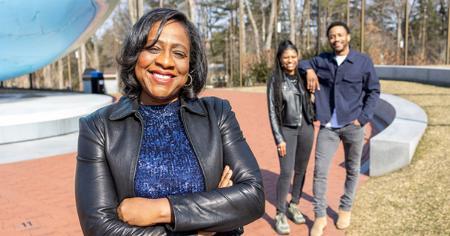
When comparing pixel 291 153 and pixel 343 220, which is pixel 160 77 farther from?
pixel 343 220

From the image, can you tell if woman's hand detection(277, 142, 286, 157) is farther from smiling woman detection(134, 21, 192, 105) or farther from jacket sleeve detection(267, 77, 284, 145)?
smiling woman detection(134, 21, 192, 105)

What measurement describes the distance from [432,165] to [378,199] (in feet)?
3.67

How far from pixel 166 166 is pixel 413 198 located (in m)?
3.64

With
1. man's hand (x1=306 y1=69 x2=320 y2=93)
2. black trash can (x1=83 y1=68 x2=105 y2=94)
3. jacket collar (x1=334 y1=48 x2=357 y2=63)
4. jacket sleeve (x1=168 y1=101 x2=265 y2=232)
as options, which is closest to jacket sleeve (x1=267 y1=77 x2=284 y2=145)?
man's hand (x1=306 y1=69 x2=320 y2=93)

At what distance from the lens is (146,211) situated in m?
1.32

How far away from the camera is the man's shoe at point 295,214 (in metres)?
3.87

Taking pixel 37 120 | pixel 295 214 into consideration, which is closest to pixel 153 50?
pixel 295 214

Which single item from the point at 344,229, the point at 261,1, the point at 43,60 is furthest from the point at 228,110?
the point at 261,1

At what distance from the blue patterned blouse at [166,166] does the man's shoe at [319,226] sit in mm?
2440

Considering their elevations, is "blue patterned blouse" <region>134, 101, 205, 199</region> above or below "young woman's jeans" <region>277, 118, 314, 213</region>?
above

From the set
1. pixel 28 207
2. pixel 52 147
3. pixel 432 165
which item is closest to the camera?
pixel 28 207

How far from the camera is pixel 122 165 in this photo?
1365mm

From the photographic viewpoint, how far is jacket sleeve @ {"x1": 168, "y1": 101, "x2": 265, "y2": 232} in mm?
1348

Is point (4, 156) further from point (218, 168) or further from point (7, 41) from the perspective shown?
point (218, 168)
